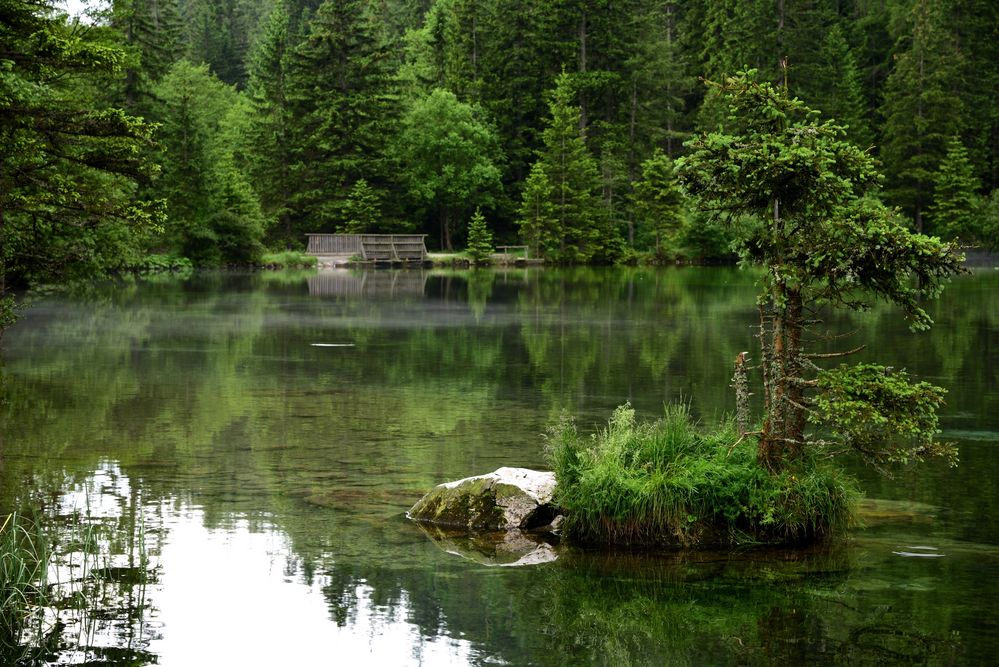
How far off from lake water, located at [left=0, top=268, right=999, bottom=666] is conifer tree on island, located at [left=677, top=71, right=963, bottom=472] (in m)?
0.65

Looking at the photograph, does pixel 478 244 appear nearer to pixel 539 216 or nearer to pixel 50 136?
pixel 539 216

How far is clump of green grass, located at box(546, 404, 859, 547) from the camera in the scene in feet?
30.2

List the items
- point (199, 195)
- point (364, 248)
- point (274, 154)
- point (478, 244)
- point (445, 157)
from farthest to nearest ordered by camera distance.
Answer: point (274, 154), point (445, 157), point (364, 248), point (478, 244), point (199, 195)

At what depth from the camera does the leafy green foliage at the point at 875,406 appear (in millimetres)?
8984

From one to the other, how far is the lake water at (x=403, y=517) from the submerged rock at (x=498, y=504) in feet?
1.47

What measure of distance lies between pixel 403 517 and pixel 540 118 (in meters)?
70.6

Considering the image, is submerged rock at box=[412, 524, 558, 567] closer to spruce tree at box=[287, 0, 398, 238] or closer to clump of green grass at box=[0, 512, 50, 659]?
clump of green grass at box=[0, 512, 50, 659]

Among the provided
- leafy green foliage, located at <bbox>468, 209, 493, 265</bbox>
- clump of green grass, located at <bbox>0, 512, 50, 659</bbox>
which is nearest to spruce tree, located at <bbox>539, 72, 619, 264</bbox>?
leafy green foliage, located at <bbox>468, 209, 493, 265</bbox>

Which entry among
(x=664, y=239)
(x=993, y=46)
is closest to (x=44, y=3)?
(x=664, y=239)

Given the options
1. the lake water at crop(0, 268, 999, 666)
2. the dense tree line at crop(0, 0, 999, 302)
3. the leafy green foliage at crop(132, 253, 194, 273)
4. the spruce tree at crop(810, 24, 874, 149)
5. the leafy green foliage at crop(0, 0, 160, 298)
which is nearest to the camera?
the lake water at crop(0, 268, 999, 666)

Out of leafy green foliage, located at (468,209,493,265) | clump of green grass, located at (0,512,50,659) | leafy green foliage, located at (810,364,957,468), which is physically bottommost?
clump of green grass, located at (0,512,50,659)

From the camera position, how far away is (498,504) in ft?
32.5

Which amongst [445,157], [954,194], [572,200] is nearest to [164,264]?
[445,157]

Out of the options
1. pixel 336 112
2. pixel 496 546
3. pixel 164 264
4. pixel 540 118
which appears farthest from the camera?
pixel 540 118
